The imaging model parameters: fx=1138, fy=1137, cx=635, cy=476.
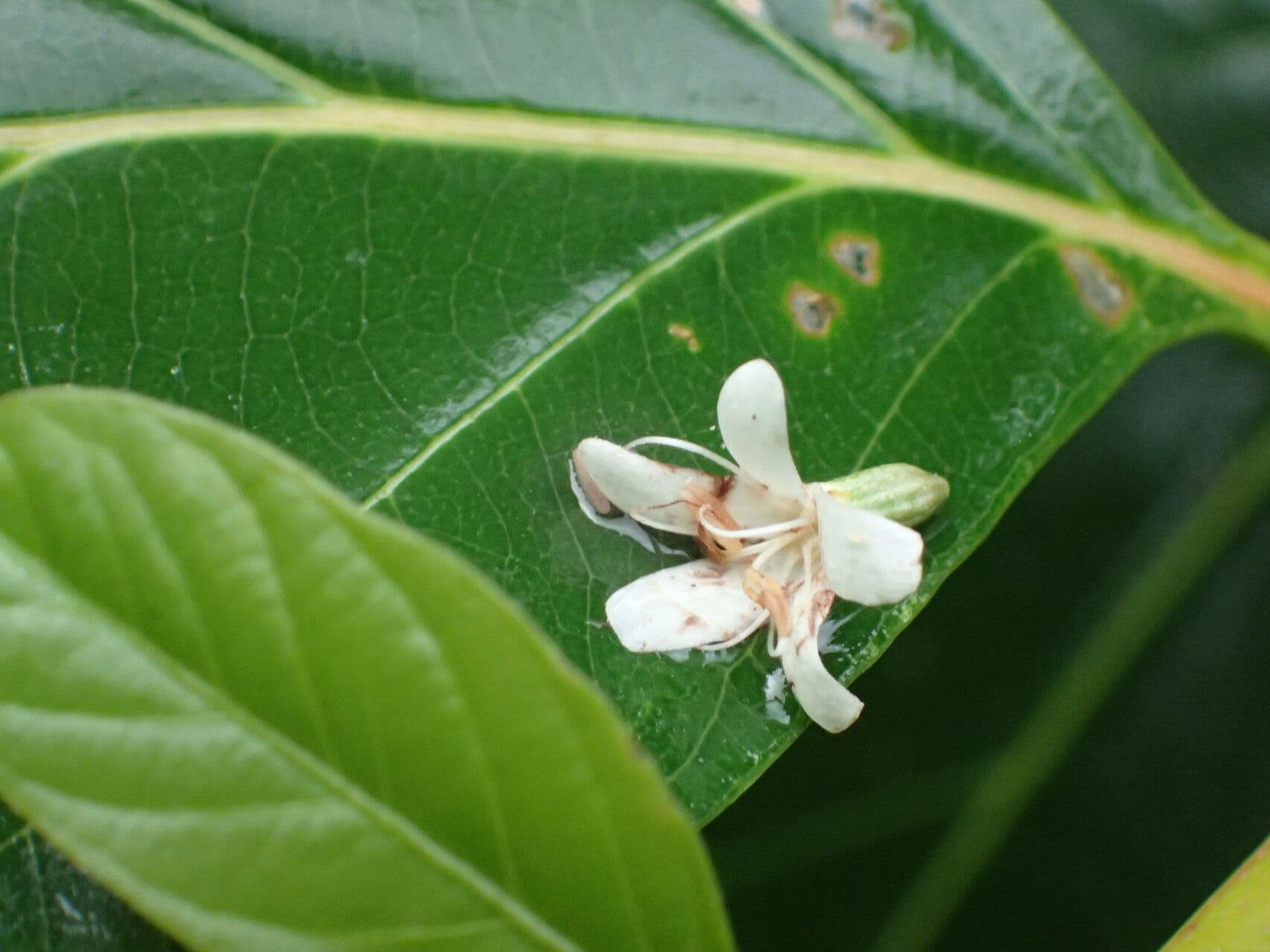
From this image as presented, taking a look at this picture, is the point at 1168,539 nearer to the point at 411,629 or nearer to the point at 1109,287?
the point at 1109,287

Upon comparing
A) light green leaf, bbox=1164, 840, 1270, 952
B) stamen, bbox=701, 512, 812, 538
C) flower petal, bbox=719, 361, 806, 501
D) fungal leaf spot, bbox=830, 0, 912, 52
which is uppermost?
fungal leaf spot, bbox=830, 0, 912, 52

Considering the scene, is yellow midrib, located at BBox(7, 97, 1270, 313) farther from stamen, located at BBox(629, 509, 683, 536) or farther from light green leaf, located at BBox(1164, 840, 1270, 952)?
light green leaf, located at BBox(1164, 840, 1270, 952)

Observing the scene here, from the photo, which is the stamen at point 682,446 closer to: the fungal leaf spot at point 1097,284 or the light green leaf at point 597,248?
the light green leaf at point 597,248

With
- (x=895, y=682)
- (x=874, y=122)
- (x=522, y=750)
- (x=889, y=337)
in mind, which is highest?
(x=874, y=122)

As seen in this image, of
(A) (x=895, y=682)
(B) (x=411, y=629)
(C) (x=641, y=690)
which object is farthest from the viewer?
(A) (x=895, y=682)

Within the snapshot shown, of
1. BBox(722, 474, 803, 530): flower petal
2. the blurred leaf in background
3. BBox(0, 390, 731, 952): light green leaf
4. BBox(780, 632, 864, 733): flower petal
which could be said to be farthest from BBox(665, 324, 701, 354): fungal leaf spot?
the blurred leaf in background

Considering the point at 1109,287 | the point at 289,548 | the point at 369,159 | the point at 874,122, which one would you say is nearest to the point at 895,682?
the point at 1109,287

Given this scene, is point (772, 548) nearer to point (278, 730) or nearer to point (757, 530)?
point (757, 530)
